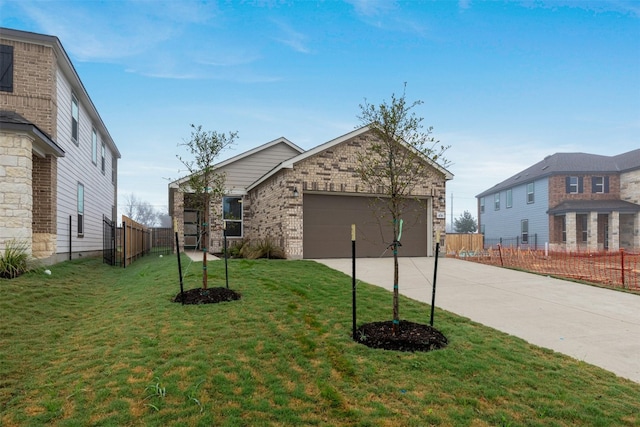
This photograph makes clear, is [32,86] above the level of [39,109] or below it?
above

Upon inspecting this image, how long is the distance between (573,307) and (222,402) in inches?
287

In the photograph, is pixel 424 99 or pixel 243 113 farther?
pixel 243 113

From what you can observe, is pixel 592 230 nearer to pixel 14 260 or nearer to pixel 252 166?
pixel 252 166

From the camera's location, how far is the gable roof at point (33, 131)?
28.5ft

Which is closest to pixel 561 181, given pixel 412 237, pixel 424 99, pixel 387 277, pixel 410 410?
pixel 412 237

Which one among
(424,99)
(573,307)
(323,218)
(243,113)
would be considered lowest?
(573,307)

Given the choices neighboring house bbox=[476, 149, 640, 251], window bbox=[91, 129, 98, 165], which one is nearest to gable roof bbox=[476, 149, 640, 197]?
neighboring house bbox=[476, 149, 640, 251]

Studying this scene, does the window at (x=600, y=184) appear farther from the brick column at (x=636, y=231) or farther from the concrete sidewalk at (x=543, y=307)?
the concrete sidewalk at (x=543, y=307)

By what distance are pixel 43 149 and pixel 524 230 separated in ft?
103

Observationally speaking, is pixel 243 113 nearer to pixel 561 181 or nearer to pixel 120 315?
pixel 120 315

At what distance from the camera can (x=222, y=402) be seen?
326 cm

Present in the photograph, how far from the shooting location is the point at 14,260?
8250 mm

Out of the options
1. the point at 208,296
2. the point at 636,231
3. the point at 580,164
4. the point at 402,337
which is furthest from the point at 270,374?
the point at 580,164

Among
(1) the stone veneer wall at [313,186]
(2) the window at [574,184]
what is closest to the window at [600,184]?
(2) the window at [574,184]
